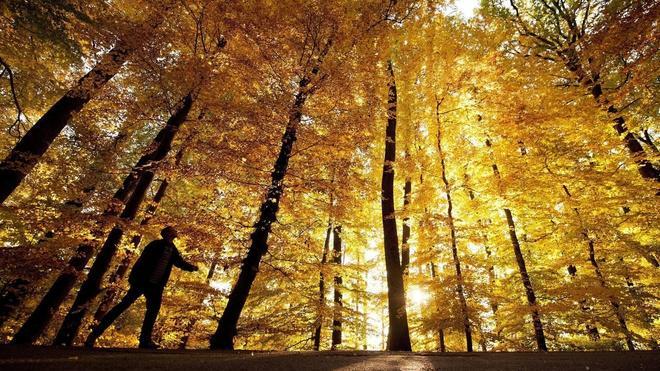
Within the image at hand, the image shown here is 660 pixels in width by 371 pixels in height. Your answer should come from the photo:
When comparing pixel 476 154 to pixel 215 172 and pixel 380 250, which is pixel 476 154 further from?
pixel 215 172

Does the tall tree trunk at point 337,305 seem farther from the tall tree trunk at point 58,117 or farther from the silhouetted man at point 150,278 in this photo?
the tall tree trunk at point 58,117

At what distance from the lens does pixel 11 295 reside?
9766 mm

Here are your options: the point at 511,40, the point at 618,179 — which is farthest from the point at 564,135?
the point at 511,40

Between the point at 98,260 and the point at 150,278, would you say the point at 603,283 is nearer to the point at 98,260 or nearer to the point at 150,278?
the point at 150,278

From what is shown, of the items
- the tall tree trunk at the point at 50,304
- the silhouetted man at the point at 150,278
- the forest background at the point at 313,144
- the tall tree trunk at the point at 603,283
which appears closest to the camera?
the silhouetted man at the point at 150,278

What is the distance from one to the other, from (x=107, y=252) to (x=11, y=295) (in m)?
3.84

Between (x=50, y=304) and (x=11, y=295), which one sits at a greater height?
(x=11, y=295)

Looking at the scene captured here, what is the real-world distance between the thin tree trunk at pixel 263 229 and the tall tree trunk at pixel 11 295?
23.3 feet

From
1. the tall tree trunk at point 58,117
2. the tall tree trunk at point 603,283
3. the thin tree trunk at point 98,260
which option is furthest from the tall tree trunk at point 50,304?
the tall tree trunk at point 603,283

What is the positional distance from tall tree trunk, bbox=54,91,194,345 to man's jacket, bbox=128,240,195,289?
3.11 meters

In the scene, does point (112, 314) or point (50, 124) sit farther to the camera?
point (50, 124)

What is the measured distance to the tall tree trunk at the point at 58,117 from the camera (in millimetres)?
7168

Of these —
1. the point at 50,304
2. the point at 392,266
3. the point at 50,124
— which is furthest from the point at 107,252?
the point at 392,266

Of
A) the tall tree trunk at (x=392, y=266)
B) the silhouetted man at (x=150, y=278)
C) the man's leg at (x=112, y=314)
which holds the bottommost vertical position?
the man's leg at (x=112, y=314)
